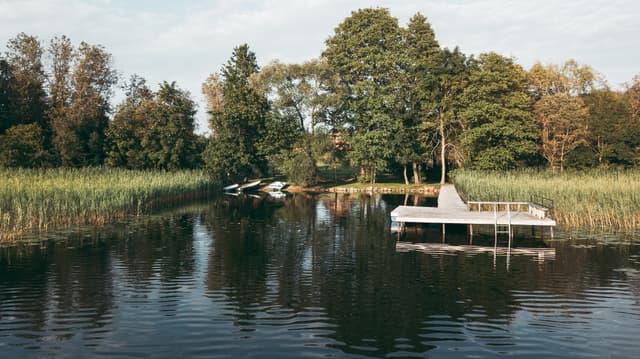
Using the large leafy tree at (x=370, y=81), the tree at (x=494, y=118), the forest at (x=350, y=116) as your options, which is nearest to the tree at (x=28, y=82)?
the forest at (x=350, y=116)

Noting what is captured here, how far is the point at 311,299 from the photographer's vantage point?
613 inches

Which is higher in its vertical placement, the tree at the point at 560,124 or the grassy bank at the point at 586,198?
the tree at the point at 560,124

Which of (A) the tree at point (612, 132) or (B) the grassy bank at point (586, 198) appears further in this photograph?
(A) the tree at point (612, 132)

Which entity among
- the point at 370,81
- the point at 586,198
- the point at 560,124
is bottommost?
the point at 586,198

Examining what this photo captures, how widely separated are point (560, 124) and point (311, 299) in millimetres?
62646

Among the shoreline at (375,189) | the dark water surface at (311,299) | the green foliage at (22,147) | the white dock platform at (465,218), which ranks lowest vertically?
the dark water surface at (311,299)

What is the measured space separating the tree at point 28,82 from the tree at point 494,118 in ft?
189

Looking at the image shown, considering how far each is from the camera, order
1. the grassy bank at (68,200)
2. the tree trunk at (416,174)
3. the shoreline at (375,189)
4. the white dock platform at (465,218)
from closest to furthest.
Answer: the white dock platform at (465,218) → the grassy bank at (68,200) → the shoreline at (375,189) → the tree trunk at (416,174)

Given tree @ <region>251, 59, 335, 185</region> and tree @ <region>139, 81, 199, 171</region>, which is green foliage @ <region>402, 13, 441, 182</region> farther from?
tree @ <region>139, 81, 199, 171</region>

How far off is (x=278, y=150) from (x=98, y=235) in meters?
47.3

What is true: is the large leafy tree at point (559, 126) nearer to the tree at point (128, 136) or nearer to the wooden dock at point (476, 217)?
the wooden dock at point (476, 217)

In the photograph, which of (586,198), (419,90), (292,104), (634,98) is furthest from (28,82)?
(634,98)

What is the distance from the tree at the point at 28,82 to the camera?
66812 mm

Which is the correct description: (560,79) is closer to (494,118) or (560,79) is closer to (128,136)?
(494,118)
